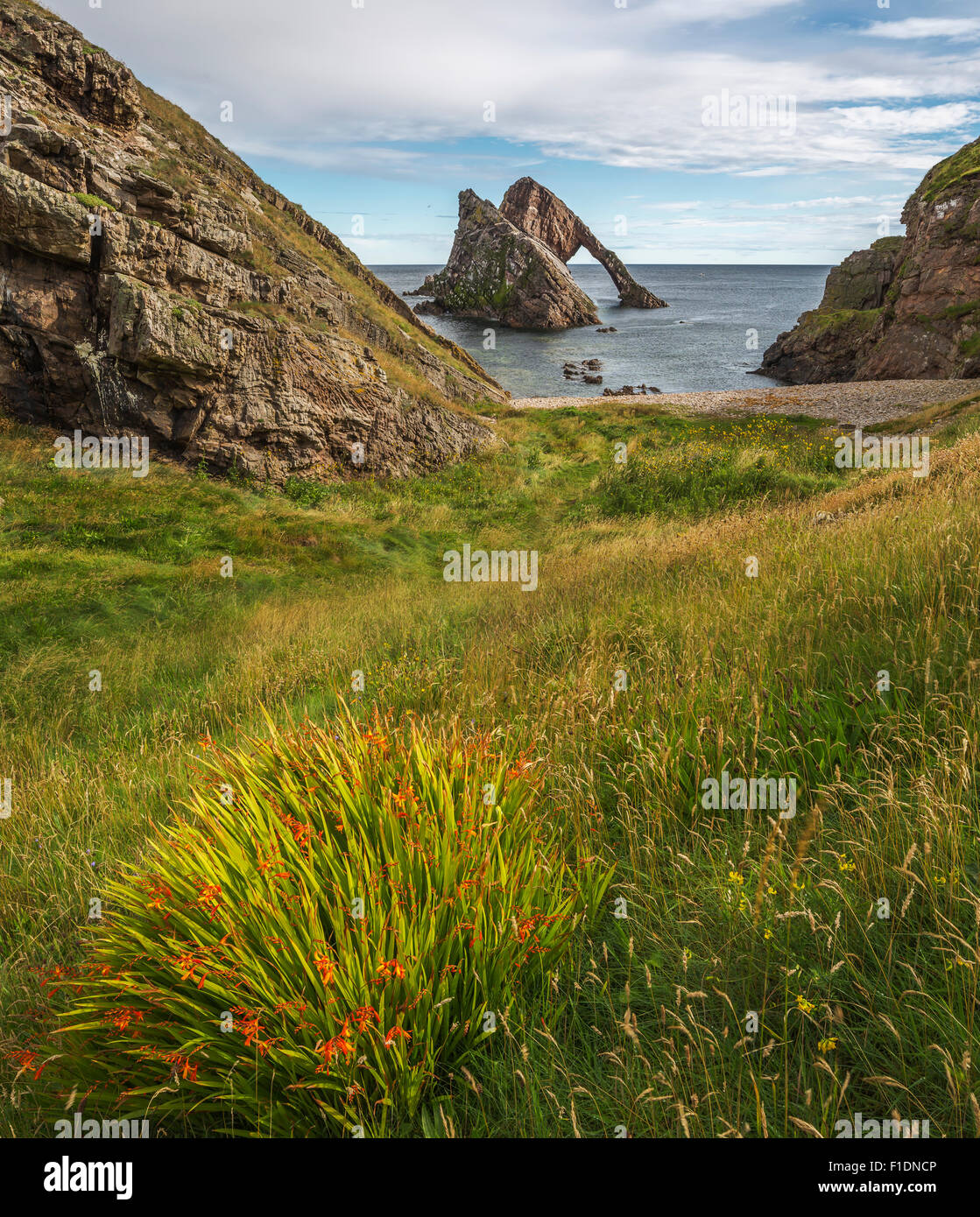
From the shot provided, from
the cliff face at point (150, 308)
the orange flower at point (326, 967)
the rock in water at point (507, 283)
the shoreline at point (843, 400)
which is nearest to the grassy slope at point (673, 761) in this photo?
the orange flower at point (326, 967)

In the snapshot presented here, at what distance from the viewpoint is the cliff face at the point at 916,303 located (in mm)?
40969

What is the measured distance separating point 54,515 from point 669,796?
49.4 ft

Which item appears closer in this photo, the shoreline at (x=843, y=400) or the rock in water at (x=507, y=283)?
the shoreline at (x=843, y=400)

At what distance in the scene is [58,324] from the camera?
18016mm

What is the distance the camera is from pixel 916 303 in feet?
145

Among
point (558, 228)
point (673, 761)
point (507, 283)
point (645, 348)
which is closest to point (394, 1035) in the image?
point (673, 761)

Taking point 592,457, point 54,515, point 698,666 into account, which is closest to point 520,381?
point 592,457

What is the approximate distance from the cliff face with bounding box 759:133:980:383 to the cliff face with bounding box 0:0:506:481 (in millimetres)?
35626

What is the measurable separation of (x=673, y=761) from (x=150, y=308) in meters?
19.3

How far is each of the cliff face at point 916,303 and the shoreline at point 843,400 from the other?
218 inches

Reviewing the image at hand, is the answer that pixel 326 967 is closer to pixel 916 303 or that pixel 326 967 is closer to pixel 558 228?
pixel 916 303

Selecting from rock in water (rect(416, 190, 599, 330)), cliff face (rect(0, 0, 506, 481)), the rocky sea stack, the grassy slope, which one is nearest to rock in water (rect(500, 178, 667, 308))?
the rocky sea stack

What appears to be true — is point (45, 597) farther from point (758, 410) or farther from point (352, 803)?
point (758, 410)

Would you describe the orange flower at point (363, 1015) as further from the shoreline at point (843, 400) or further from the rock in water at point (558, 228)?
the rock in water at point (558, 228)
